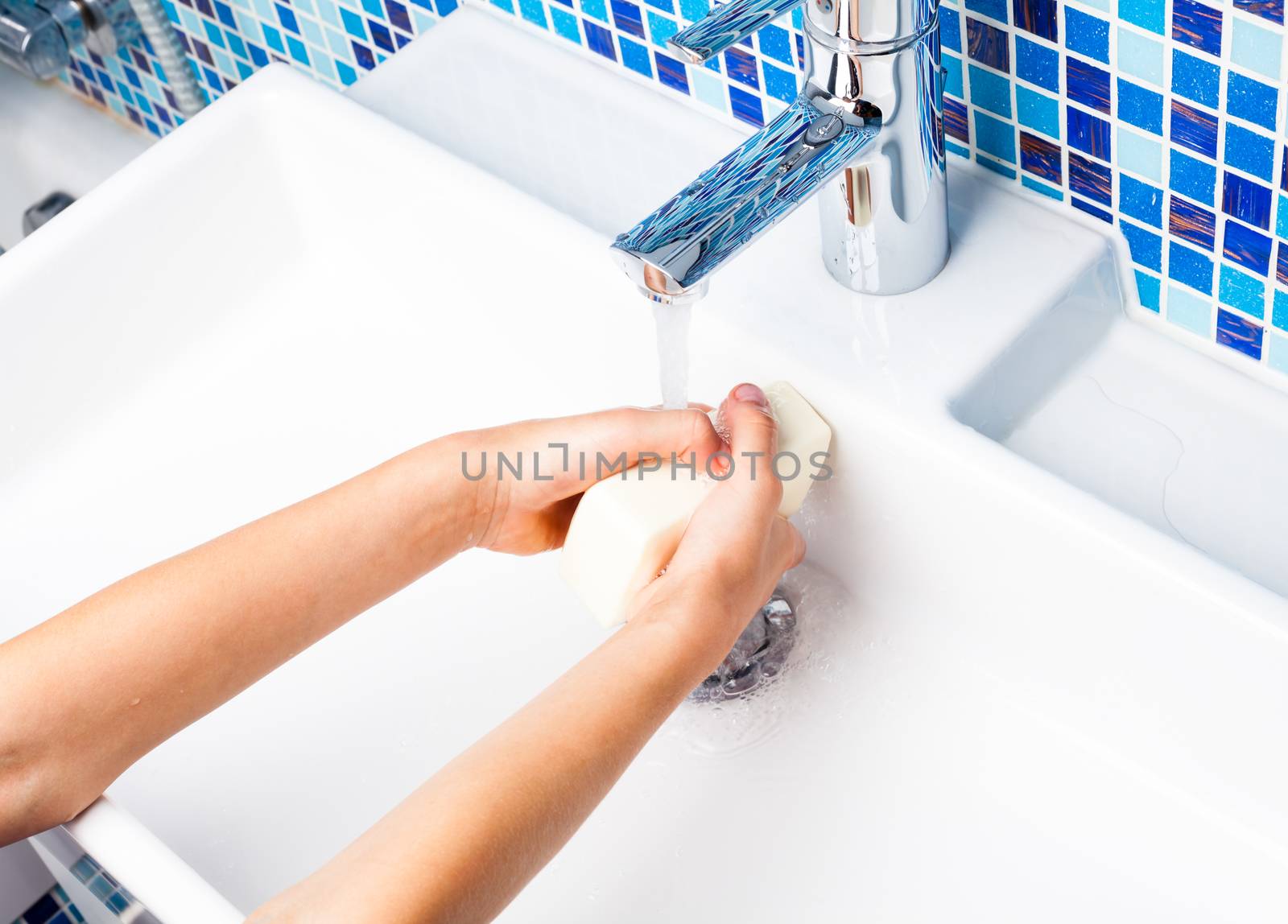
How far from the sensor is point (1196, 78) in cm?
60

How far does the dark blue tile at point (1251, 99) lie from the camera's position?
575 mm

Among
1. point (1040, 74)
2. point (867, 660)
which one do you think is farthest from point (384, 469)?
point (1040, 74)

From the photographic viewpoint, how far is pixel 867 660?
2.36 ft

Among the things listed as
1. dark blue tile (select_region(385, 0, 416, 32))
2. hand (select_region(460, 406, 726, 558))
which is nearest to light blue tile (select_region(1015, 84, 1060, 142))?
hand (select_region(460, 406, 726, 558))

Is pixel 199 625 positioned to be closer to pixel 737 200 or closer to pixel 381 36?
pixel 737 200

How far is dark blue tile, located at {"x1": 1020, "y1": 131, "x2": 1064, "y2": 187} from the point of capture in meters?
0.69

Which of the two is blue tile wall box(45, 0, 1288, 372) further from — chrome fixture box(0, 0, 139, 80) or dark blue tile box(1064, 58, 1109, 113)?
chrome fixture box(0, 0, 139, 80)

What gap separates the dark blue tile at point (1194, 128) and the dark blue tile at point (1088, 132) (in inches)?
1.5

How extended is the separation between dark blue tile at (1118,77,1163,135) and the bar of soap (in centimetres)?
20

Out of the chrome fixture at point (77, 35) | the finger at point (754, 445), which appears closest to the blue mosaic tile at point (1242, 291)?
the finger at point (754, 445)

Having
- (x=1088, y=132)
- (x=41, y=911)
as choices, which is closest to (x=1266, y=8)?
(x=1088, y=132)

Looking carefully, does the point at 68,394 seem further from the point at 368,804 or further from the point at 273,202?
the point at 368,804

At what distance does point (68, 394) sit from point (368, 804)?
0.34 m

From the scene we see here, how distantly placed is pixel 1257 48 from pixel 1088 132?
106 mm
